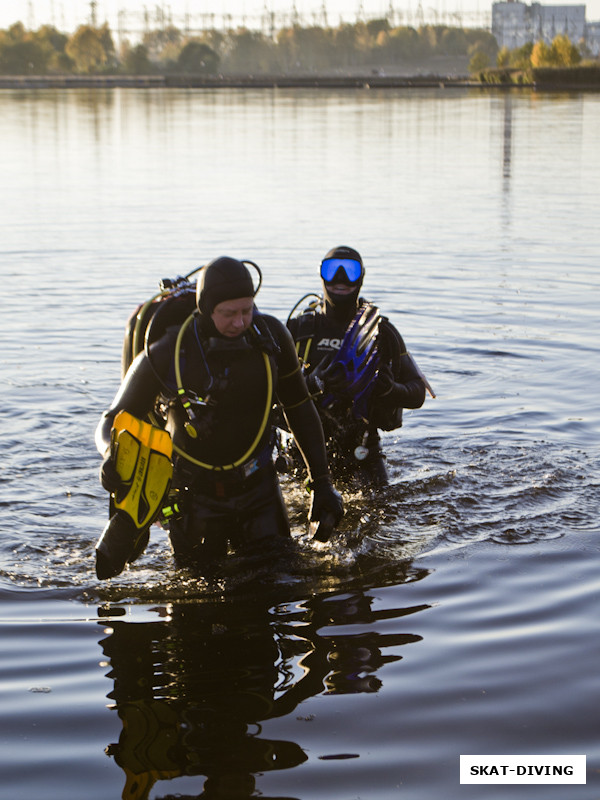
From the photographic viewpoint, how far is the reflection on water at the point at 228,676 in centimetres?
390

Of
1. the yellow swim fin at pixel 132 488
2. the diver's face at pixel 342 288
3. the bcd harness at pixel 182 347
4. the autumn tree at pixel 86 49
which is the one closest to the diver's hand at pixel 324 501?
the bcd harness at pixel 182 347

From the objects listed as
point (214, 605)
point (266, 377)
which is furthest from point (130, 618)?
point (266, 377)

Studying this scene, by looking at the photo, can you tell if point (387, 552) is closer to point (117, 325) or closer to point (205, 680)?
point (205, 680)

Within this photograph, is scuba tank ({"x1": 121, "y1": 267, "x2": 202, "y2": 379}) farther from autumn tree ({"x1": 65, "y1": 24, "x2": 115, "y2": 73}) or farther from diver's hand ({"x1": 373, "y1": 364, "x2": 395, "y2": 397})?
autumn tree ({"x1": 65, "y1": 24, "x2": 115, "y2": 73})

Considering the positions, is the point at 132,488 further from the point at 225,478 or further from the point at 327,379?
the point at 327,379

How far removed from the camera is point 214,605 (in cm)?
525

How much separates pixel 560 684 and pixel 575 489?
111 inches

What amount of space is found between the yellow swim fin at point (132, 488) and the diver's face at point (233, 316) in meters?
0.55

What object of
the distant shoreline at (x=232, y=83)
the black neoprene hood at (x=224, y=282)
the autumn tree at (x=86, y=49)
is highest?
A: the autumn tree at (x=86, y=49)

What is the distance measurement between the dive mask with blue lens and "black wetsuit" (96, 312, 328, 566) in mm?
1516

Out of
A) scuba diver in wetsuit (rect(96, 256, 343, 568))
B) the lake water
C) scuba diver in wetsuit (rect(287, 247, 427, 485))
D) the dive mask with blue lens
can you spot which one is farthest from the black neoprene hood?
→ the dive mask with blue lens

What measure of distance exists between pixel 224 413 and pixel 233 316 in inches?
19.5

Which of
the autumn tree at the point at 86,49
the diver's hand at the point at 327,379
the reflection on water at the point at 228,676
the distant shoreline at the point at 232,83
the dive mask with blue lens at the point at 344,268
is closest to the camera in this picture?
the reflection on water at the point at 228,676

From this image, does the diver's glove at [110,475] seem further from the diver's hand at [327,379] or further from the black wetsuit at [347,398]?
the black wetsuit at [347,398]
